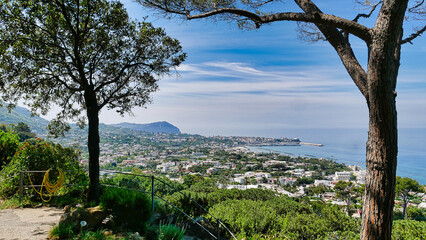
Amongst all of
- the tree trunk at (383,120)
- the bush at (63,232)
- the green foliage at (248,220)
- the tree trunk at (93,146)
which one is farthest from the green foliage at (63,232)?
the green foliage at (248,220)

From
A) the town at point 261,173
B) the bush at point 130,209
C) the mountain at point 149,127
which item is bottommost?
the town at point 261,173

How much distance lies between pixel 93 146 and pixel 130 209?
8.00ft

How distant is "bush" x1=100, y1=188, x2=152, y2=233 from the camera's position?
408 centimetres

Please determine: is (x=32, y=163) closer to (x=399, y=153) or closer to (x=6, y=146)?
(x=6, y=146)

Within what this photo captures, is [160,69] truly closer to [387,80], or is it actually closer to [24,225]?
[24,225]

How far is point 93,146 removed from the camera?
589 cm

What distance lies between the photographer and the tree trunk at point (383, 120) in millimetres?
2924

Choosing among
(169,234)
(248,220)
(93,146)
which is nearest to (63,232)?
(169,234)

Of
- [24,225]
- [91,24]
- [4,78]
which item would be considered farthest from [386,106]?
[4,78]

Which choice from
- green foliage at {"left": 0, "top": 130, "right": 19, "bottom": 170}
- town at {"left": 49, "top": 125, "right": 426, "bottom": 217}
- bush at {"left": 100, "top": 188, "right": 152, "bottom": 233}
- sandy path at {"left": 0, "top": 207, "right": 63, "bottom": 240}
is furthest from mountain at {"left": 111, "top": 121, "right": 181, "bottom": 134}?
bush at {"left": 100, "top": 188, "right": 152, "bottom": 233}

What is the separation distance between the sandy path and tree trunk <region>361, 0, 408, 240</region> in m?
4.71

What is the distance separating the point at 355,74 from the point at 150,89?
5555 mm

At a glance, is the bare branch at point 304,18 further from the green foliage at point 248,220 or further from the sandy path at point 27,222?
the green foliage at point 248,220

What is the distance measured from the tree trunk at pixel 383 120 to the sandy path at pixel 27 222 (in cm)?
471
